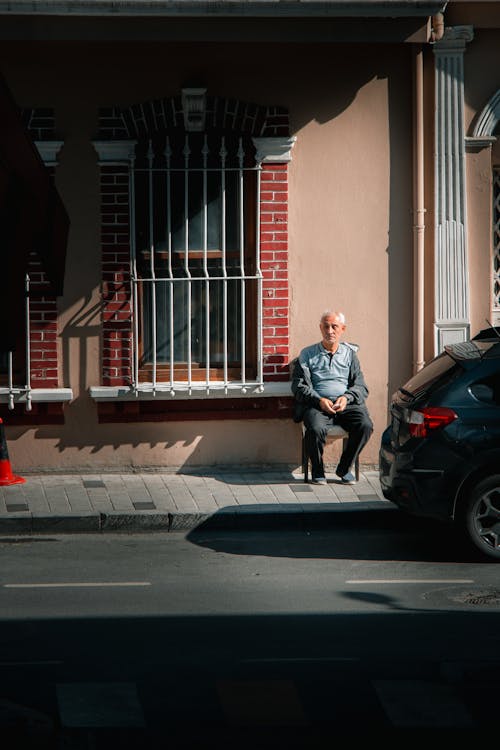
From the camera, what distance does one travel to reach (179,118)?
38.7ft

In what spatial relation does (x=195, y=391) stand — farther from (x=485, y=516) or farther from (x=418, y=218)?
(x=485, y=516)

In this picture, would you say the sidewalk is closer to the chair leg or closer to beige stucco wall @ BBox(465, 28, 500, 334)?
the chair leg

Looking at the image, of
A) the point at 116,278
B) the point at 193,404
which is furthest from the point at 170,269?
the point at 193,404

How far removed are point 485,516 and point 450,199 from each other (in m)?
3.97

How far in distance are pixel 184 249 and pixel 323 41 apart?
229cm

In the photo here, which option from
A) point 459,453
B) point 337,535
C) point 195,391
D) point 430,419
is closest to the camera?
point 459,453

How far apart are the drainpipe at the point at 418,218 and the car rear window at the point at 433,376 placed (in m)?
2.41

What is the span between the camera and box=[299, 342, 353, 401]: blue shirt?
38.0 ft

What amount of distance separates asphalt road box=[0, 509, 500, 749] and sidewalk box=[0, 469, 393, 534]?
207 mm

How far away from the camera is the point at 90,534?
10.0 metres

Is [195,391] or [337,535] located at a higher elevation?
[195,391]

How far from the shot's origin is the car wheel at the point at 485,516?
8.93m

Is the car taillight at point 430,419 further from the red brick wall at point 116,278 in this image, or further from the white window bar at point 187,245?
the red brick wall at point 116,278

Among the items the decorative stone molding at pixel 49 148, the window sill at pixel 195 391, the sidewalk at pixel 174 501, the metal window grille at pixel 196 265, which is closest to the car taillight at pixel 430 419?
the sidewalk at pixel 174 501
